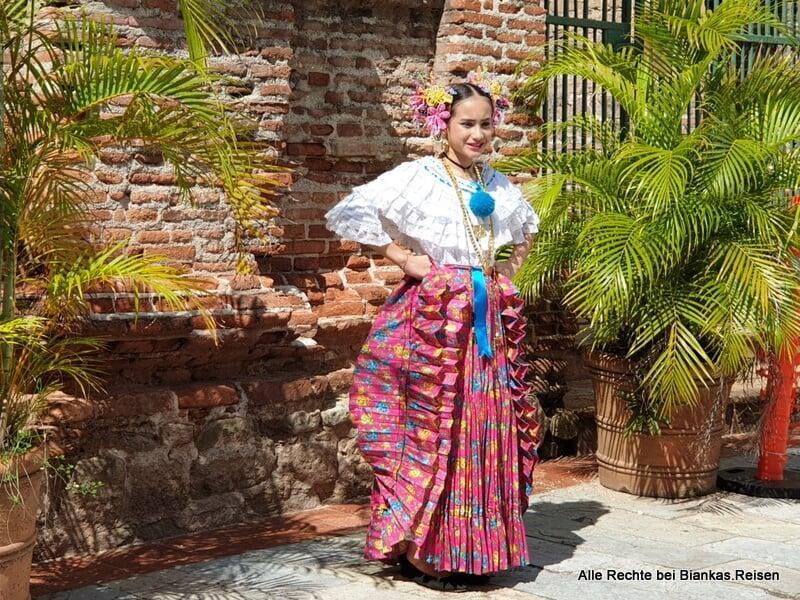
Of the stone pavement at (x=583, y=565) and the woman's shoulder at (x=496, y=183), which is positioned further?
the woman's shoulder at (x=496, y=183)

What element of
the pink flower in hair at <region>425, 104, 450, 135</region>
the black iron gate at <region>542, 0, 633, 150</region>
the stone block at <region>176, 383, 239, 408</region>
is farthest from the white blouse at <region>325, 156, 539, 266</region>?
the black iron gate at <region>542, 0, 633, 150</region>

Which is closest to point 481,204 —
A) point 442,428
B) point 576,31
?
point 442,428

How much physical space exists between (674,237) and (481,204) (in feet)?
4.85

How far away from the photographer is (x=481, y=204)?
16.8ft

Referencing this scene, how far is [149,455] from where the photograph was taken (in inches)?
225

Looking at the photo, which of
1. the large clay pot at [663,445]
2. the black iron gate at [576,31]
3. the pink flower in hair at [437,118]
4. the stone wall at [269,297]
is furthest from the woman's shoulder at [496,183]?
the black iron gate at [576,31]

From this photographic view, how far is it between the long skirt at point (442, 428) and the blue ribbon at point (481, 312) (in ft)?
0.08

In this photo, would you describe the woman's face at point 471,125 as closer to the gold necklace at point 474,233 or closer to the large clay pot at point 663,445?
the gold necklace at point 474,233

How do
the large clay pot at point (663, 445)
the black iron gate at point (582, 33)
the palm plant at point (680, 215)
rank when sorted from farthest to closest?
the black iron gate at point (582, 33)
the large clay pot at point (663, 445)
the palm plant at point (680, 215)

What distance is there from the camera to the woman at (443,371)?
5.03 meters

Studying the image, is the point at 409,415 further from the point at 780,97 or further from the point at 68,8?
the point at 780,97

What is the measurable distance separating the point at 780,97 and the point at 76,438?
12.5 ft

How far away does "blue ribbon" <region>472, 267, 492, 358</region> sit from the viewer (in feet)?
16.8

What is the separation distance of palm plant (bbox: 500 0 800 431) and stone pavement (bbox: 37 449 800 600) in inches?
23.6
